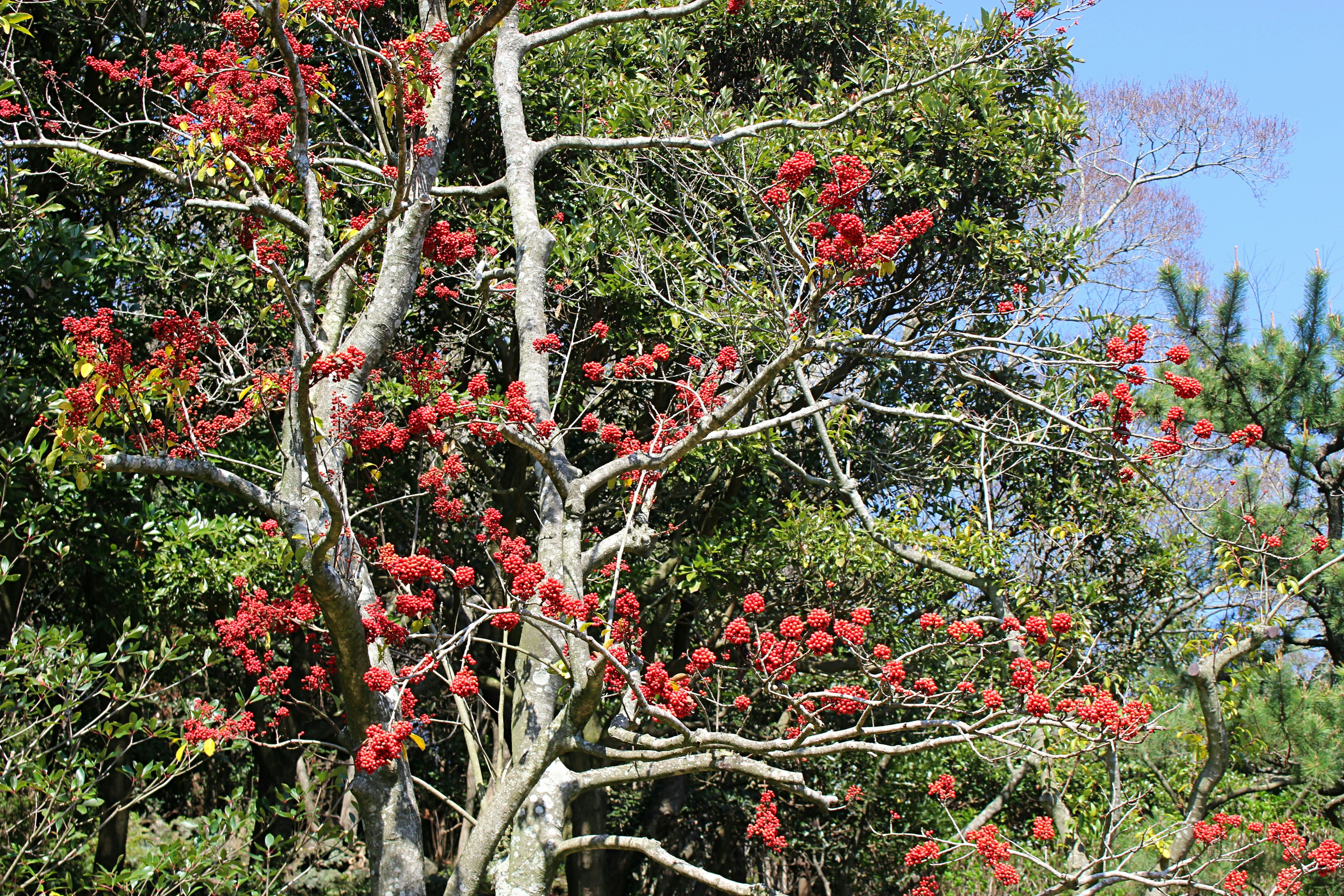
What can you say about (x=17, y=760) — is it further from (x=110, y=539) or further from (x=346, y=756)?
(x=346, y=756)

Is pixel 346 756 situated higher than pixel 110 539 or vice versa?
pixel 110 539

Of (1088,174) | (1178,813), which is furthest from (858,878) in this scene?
(1088,174)

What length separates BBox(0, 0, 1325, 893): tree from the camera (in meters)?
3.44

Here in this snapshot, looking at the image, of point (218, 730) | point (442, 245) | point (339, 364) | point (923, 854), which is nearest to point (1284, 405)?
point (923, 854)

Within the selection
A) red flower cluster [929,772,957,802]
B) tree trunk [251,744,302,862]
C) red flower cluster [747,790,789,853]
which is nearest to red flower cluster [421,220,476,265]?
red flower cluster [747,790,789,853]

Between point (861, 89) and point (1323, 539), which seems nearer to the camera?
point (1323, 539)

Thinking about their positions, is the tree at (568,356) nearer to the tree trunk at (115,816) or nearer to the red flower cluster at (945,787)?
the red flower cluster at (945,787)

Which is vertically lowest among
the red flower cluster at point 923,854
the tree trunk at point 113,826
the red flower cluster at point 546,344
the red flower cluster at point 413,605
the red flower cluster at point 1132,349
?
the tree trunk at point 113,826

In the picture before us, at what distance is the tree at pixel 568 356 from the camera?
344 centimetres

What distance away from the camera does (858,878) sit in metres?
9.51

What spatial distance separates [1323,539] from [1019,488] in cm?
230

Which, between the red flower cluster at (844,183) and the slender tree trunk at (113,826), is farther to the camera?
the slender tree trunk at (113,826)

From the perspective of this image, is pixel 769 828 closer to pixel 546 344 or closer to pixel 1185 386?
pixel 546 344

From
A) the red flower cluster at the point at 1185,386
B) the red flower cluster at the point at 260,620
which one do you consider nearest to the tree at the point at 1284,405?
the red flower cluster at the point at 1185,386
